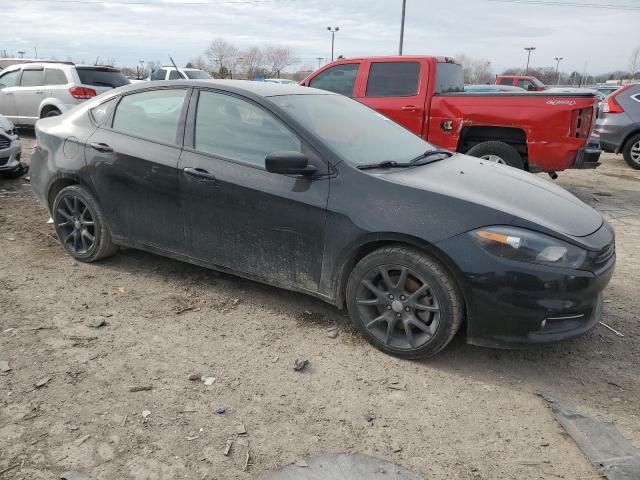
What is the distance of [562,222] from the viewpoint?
321 centimetres

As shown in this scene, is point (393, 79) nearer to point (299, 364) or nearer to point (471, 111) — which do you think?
point (471, 111)

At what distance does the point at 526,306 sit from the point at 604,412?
688 mm

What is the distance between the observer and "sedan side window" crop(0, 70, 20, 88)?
1257 centimetres

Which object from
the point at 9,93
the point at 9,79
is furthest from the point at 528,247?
the point at 9,79

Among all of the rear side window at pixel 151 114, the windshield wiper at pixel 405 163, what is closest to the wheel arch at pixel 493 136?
the windshield wiper at pixel 405 163

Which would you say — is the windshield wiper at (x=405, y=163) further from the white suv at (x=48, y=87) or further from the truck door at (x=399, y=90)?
the white suv at (x=48, y=87)

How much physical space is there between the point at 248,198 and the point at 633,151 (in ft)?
33.6

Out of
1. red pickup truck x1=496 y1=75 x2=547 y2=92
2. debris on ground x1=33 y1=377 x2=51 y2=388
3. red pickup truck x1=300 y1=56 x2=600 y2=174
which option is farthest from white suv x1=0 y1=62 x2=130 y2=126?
red pickup truck x1=496 y1=75 x2=547 y2=92

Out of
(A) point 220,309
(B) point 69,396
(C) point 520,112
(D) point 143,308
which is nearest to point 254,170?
(A) point 220,309

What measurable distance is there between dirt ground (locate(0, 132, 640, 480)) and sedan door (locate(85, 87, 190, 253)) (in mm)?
497

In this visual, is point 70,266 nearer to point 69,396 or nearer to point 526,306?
point 69,396

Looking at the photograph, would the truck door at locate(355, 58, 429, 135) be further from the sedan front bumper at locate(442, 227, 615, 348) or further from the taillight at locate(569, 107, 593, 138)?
the sedan front bumper at locate(442, 227, 615, 348)

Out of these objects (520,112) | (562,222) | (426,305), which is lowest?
(426,305)

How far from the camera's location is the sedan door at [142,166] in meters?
4.02
